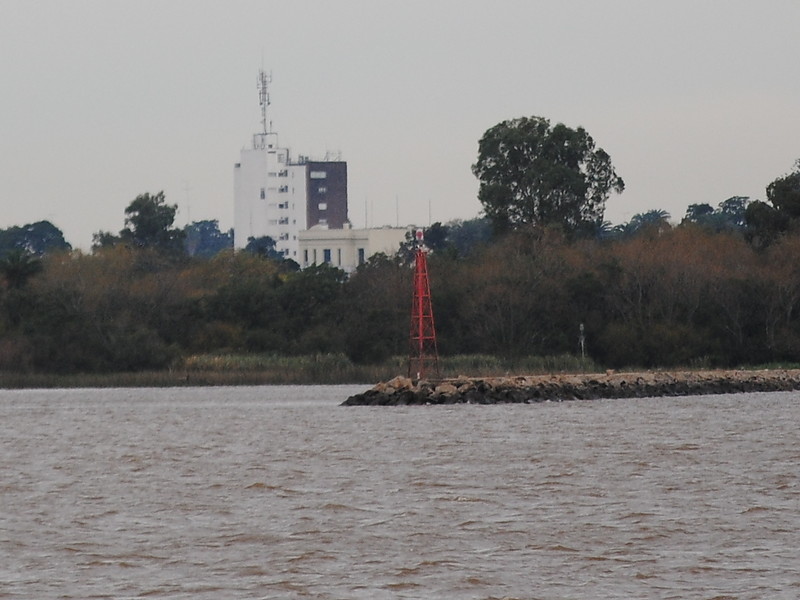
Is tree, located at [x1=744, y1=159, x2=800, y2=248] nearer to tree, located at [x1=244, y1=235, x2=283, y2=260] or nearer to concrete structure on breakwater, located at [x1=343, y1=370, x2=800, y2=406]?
concrete structure on breakwater, located at [x1=343, y1=370, x2=800, y2=406]

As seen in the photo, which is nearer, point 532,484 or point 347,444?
point 532,484

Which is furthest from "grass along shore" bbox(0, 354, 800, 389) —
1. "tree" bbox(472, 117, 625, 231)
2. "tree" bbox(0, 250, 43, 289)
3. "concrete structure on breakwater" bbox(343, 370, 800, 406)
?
"tree" bbox(472, 117, 625, 231)

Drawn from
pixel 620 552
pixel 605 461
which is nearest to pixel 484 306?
pixel 605 461

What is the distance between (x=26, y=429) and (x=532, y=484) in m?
23.7

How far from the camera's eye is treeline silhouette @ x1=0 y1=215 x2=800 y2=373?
85.6 meters

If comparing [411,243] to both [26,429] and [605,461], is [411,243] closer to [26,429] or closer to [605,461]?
[26,429]

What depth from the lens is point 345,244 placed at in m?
174

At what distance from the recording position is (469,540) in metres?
23.3

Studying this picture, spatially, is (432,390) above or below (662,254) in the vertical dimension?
below

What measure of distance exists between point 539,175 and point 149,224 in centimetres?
3879

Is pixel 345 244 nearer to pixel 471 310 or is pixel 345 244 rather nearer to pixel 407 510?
pixel 471 310

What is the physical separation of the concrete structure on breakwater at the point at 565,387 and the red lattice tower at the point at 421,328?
696cm

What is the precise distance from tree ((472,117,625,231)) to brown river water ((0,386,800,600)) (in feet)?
208

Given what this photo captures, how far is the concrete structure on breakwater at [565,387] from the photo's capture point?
205 ft
